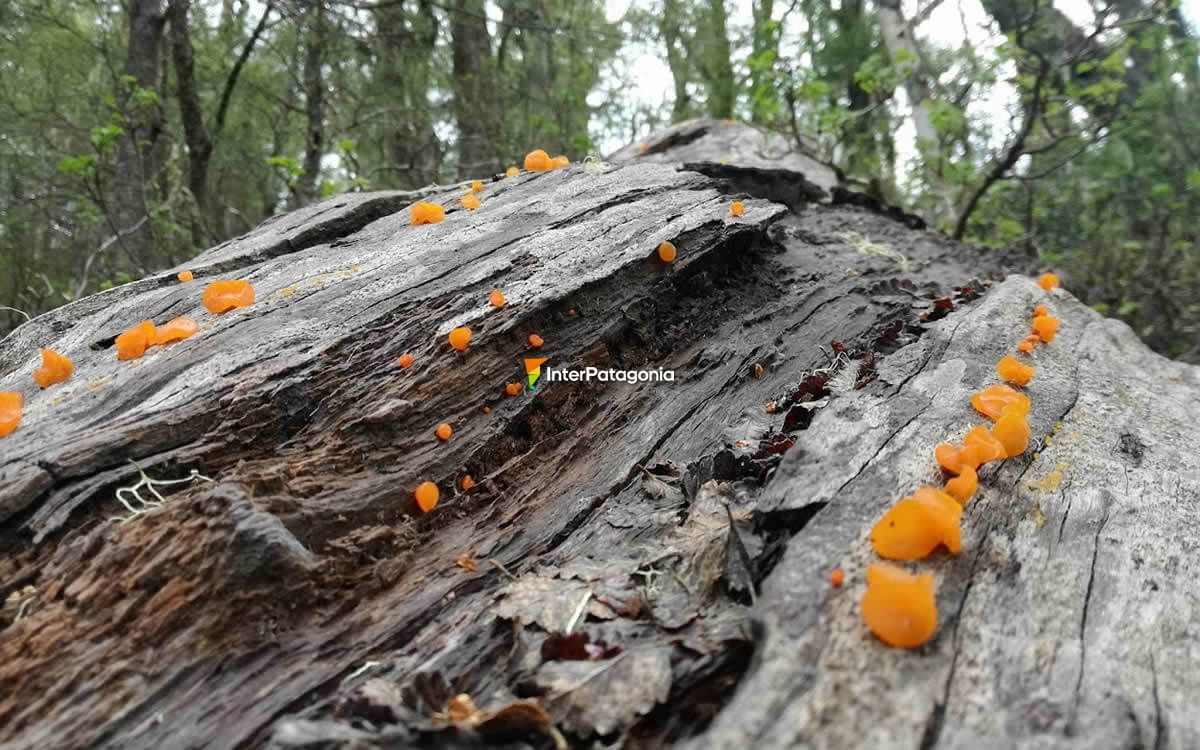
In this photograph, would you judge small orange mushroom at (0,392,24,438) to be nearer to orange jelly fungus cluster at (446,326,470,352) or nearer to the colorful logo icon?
orange jelly fungus cluster at (446,326,470,352)

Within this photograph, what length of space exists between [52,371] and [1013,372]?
13.7 feet

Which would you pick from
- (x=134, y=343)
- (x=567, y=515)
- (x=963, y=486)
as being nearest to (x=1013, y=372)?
(x=963, y=486)

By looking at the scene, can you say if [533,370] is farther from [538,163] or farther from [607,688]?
[538,163]

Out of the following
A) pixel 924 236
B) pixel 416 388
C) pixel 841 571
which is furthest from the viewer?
pixel 924 236

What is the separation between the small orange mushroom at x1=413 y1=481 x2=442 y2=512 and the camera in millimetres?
2516

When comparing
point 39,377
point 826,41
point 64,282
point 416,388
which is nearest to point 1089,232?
point 826,41

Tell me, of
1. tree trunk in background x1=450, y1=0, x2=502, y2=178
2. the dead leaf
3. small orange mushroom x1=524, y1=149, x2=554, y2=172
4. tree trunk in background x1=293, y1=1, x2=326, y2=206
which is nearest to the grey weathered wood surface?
the dead leaf

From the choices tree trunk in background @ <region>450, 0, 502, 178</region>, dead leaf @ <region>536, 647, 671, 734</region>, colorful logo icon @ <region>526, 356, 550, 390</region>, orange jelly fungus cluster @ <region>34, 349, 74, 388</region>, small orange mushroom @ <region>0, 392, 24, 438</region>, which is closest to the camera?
dead leaf @ <region>536, 647, 671, 734</region>

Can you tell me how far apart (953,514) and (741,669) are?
32.3 inches

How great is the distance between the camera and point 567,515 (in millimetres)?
2615

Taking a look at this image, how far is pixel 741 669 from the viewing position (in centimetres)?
174

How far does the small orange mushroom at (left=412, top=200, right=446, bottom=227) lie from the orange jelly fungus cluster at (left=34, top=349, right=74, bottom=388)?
188cm

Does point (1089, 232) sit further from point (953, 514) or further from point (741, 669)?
point (741, 669)

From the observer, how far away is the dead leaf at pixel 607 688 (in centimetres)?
164
